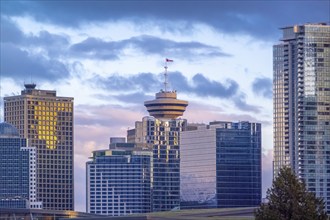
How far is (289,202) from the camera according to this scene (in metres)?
108

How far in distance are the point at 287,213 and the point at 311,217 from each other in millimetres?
1890

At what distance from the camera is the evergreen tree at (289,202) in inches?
4234

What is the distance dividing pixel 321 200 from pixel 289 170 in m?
3.65

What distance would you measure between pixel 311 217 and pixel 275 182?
388 cm

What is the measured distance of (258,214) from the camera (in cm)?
10981

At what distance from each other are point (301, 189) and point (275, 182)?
209 cm

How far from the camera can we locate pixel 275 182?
356 ft

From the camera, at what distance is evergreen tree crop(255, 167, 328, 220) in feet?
353

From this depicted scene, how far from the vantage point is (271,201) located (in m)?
109

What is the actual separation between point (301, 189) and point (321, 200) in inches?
120

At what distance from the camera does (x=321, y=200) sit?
362ft

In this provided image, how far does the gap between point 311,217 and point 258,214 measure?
4.55 meters

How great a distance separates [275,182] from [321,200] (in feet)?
14.6
